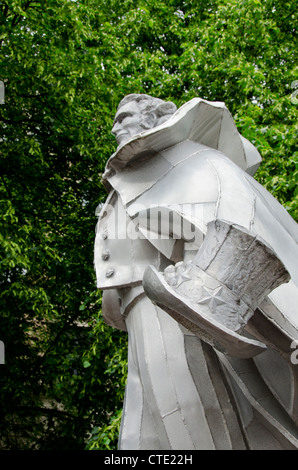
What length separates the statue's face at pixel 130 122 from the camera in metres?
3.03

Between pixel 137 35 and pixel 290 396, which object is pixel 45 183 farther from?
pixel 290 396

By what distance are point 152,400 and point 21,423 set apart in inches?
243

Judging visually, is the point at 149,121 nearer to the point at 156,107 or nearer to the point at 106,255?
the point at 156,107

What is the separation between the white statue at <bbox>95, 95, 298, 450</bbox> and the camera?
6.53ft

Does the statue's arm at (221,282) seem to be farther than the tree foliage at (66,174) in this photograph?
No

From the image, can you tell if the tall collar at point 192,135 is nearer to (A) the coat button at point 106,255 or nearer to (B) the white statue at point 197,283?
(B) the white statue at point 197,283

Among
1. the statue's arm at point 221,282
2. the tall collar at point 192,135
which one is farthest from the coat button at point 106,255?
the statue's arm at point 221,282

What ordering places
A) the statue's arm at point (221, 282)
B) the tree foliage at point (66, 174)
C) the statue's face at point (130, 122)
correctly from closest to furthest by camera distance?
the statue's arm at point (221, 282), the statue's face at point (130, 122), the tree foliage at point (66, 174)

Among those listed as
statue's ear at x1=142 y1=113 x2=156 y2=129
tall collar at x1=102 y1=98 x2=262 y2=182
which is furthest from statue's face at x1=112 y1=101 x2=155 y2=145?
tall collar at x1=102 y1=98 x2=262 y2=182

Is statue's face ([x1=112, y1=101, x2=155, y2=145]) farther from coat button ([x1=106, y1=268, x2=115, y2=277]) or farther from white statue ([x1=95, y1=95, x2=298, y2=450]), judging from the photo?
coat button ([x1=106, y1=268, x2=115, y2=277])

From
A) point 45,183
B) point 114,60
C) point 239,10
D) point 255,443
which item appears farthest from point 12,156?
point 255,443

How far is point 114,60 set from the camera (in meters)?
9.27

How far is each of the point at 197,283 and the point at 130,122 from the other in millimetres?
1285

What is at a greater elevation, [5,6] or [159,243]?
[5,6]
